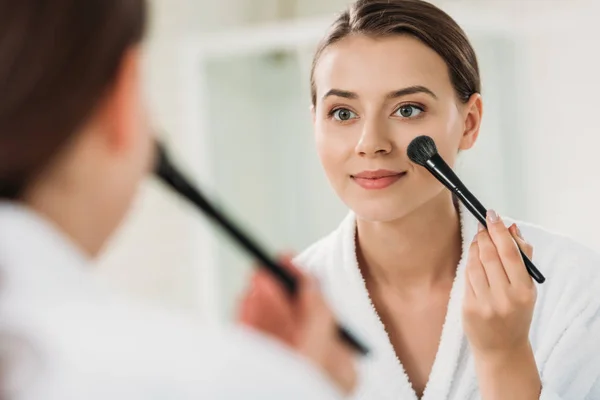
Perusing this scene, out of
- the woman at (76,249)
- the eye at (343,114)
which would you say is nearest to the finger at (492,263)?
the eye at (343,114)

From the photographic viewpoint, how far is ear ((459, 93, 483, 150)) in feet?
2.89

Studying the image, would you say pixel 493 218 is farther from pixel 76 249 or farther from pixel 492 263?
pixel 76 249

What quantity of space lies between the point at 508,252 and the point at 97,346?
1.43ft

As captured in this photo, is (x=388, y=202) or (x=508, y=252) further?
(x=388, y=202)

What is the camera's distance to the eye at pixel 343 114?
84 centimetres

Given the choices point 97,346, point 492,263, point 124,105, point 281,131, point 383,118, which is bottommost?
point 97,346

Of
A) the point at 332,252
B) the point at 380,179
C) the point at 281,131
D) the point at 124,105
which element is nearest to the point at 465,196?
the point at 380,179

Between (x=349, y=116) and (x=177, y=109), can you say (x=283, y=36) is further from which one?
→ (x=349, y=116)

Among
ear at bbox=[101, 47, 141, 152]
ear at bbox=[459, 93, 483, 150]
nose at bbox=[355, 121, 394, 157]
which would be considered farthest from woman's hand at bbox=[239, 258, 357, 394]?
ear at bbox=[459, 93, 483, 150]

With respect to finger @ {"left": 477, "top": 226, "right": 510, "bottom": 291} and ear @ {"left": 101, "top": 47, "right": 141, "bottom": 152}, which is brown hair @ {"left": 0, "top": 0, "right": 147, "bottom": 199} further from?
finger @ {"left": 477, "top": 226, "right": 510, "bottom": 291}

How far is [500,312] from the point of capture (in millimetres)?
669

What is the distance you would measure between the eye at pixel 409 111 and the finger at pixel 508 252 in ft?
0.56

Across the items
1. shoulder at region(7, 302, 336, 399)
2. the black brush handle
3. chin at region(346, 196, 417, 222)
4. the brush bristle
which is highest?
the brush bristle

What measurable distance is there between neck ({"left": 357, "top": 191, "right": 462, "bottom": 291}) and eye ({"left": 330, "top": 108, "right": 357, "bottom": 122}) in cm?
13
